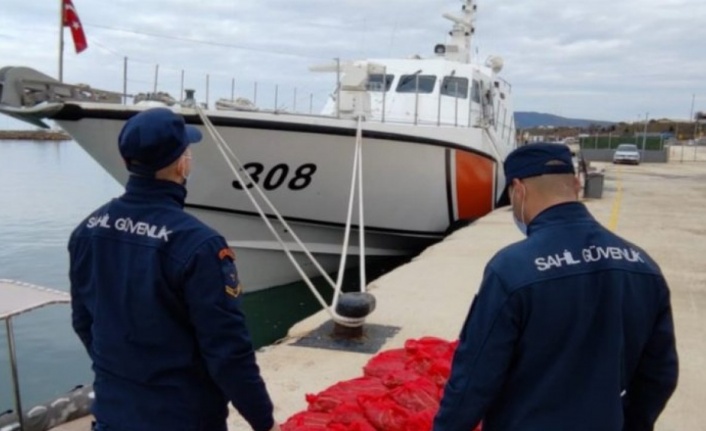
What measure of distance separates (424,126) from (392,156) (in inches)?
32.1

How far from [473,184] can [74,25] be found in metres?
6.55

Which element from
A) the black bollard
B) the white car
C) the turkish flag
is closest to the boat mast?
the turkish flag

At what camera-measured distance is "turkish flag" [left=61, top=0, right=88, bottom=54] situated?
809 centimetres

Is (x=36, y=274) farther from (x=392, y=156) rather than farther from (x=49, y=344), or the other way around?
(x=392, y=156)

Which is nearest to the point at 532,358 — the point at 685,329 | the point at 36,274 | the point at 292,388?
the point at 292,388

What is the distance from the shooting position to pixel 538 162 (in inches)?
76.3

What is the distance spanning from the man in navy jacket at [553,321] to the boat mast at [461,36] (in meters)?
12.3

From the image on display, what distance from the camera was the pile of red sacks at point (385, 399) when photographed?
3506 millimetres

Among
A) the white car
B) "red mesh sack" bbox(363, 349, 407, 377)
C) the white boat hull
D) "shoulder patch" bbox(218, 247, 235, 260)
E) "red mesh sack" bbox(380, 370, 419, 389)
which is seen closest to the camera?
"shoulder patch" bbox(218, 247, 235, 260)

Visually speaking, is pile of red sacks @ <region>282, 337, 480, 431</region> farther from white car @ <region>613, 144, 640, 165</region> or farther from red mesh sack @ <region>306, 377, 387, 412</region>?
→ white car @ <region>613, 144, 640, 165</region>

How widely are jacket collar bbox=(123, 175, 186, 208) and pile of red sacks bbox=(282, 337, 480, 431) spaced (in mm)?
1855

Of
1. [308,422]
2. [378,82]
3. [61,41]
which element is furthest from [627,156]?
[308,422]

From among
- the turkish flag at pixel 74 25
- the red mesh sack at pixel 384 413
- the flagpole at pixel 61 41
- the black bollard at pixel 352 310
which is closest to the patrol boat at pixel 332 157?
the flagpole at pixel 61 41

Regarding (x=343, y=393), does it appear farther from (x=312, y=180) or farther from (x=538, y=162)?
(x=312, y=180)
